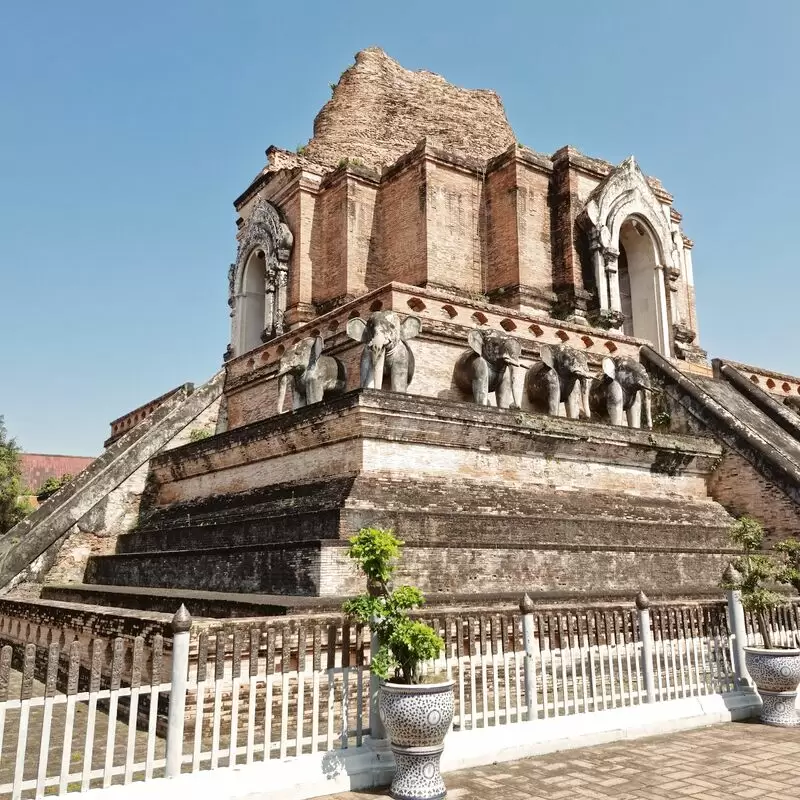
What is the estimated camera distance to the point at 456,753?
5500 millimetres

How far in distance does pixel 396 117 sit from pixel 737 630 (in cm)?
1694

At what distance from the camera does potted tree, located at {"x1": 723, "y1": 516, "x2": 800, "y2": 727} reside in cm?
693

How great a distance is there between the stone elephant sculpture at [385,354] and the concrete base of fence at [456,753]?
5.98 meters

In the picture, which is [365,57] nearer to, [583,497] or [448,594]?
[583,497]

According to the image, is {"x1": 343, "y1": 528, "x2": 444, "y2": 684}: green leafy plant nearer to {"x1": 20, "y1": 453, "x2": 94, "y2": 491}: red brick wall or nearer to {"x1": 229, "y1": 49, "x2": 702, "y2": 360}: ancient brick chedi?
{"x1": 229, "y1": 49, "x2": 702, "y2": 360}: ancient brick chedi

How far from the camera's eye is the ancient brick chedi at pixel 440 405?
9461 millimetres

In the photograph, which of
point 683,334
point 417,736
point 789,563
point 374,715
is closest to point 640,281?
point 683,334

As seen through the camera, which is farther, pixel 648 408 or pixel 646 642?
pixel 648 408

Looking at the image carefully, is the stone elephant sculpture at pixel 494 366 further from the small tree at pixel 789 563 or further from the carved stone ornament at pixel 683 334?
the carved stone ornament at pixel 683 334

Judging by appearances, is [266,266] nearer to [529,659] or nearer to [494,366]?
[494,366]

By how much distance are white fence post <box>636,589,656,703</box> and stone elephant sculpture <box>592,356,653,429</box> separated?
672cm

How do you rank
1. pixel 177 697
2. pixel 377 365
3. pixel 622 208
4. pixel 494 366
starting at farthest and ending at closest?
pixel 622 208
pixel 494 366
pixel 377 365
pixel 177 697

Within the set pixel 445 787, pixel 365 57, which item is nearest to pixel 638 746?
pixel 445 787

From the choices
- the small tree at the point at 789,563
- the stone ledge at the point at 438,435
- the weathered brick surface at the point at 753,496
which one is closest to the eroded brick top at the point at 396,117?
the stone ledge at the point at 438,435
